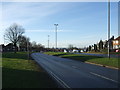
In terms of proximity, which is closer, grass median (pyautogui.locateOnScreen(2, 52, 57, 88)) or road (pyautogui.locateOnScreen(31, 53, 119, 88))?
grass median (pyautogui.locateOnScreen(2, 52, 57, 88))

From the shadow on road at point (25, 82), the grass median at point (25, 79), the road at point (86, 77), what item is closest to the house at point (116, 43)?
the road at point (86, 77)

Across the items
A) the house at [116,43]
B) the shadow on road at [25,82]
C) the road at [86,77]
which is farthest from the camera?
the house at [116,43]

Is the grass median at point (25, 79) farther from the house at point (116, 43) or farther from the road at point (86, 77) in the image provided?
the house at point (116, 43)

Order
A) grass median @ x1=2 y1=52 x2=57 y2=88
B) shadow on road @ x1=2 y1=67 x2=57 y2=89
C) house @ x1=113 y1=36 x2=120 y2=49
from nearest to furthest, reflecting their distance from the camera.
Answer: shadow on road @ x1=2 y1=67 x2=57 y2=89 < grass median @ x1=2 y1=52 x2=57 y2=88 < house @ x1=113 y1=36 x2=120 y2=49

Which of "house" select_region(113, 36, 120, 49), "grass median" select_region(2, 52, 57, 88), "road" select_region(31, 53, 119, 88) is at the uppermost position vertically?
"house" select_region(113, 36, 120, 49)

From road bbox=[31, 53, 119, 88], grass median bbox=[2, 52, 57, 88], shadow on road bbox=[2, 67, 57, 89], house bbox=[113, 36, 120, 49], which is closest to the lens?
shadow on road bbox=[2, 67, 57, 89]

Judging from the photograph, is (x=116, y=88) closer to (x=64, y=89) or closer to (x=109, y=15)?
(x=64, y=89)

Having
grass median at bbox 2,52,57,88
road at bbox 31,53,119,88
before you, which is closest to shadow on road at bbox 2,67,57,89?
grass median at bbox 2,52,57,88

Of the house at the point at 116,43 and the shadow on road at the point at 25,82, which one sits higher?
the house at the point at 116,43

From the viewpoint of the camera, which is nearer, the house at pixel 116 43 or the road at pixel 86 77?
the road at pixel 86 77

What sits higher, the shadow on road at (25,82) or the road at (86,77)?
the shadow on road at (25,82)

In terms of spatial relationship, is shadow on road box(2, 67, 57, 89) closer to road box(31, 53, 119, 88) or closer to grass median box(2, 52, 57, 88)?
grass median box(2, 52, 57, 88)

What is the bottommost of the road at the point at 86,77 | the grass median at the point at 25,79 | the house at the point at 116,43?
the road at the point at 86,77

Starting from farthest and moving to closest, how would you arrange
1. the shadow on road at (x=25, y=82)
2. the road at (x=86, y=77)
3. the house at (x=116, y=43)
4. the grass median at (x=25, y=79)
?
the house at (x=116, y=43) < the road at (x=86, y=77) < the grass median at (x=25, y=79) < the shadow on road at (x=25, y=82)
